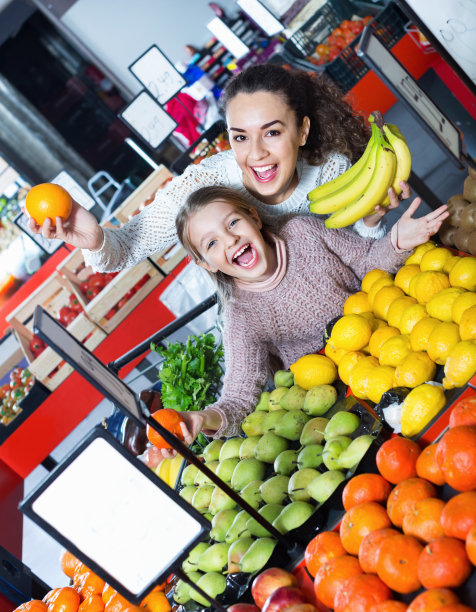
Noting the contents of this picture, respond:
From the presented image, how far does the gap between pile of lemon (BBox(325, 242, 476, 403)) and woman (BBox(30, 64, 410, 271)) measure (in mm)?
310

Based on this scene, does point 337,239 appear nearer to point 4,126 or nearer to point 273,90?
point 273,90

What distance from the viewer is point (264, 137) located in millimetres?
2336

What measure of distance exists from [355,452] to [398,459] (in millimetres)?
217

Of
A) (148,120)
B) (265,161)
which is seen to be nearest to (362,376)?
(265,161)

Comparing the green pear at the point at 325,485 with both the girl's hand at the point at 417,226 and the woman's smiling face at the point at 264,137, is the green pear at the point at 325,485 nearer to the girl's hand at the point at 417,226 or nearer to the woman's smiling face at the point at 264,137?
the girl's hand at the point at 417,226

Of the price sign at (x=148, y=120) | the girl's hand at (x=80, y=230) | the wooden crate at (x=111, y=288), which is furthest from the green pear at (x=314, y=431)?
the price sign at (x=148, y=120)

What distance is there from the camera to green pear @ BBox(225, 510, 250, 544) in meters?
1.72

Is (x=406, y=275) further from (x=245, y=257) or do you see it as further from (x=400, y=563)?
(x=400, y=563)

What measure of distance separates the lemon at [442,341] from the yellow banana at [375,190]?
0.63 metres

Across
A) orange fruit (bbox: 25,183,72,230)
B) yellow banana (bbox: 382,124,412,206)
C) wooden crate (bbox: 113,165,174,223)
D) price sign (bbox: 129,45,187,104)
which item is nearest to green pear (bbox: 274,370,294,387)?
yellow banana (bbox: 382,124,412,206)


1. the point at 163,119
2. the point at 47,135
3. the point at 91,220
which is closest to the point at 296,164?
the point at 91,220

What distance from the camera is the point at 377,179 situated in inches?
80.6

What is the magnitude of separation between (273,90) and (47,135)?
27.0 ft

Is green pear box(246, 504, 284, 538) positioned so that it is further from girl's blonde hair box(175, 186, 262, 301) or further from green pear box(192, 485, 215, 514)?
girl's blonde hair box(175, 186, 262, 301)
